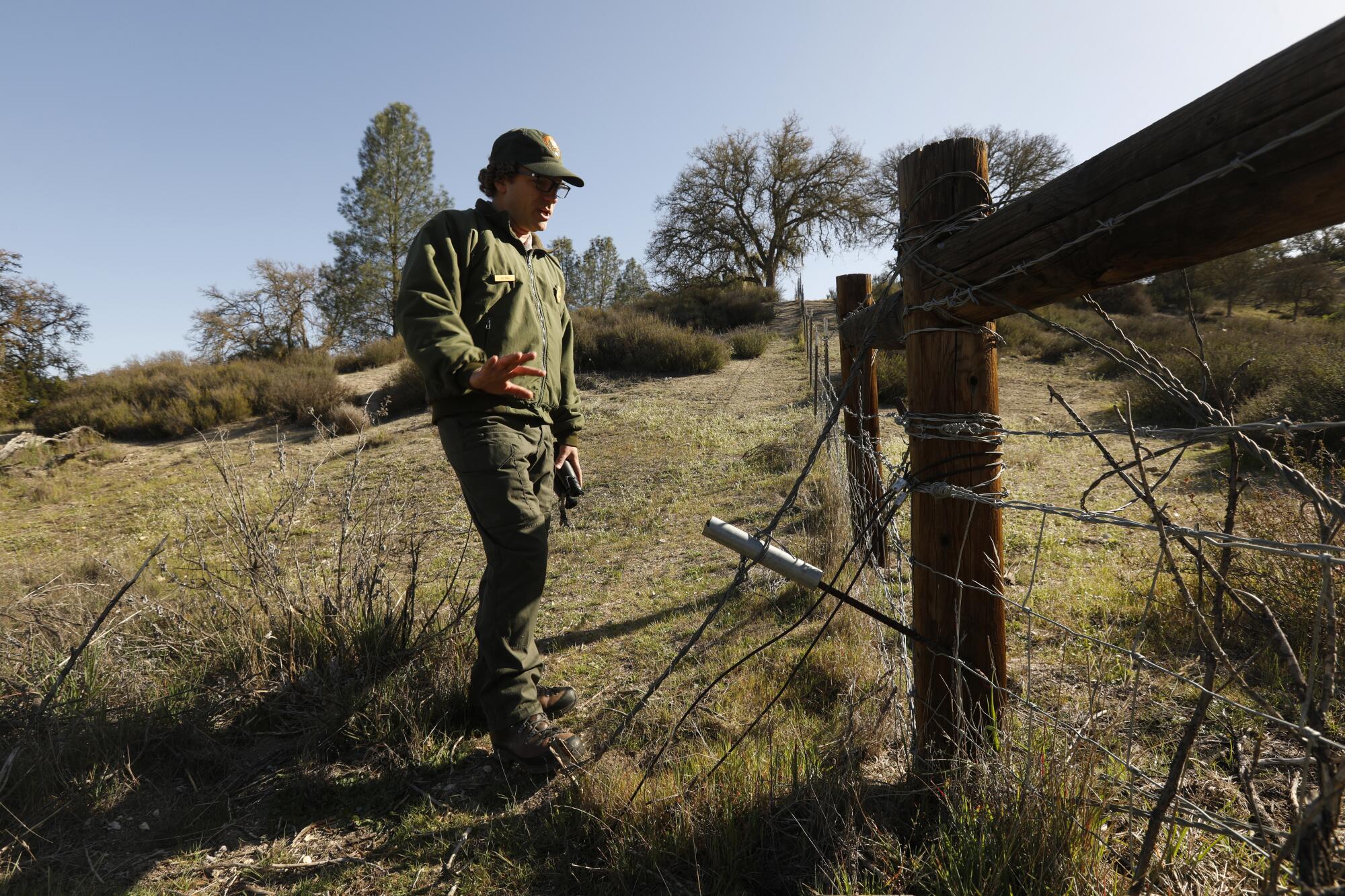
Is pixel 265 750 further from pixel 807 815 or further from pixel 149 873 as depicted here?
pixel 807 815

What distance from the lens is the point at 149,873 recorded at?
194 cm

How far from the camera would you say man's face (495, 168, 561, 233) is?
2475 mm

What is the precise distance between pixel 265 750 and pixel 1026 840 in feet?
8.37

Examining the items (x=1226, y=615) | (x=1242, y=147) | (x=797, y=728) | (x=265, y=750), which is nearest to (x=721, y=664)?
(x=797, y=728)

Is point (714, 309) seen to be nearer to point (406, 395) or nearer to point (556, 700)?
point (406, 395)

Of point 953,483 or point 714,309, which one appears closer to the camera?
point 953,483

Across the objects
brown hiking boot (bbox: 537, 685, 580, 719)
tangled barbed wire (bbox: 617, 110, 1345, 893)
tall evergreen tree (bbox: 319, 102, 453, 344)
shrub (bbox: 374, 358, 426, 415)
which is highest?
tall evergreen tree (bbox: 319, 102, 453, 344)

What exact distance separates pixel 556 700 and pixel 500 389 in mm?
1327

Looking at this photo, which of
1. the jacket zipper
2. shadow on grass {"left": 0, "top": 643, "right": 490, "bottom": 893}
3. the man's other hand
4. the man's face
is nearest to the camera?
shadow on grass {"left": 0, "top": 643, "right": 490, "bottom": 893}

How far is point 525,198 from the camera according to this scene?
250 cm

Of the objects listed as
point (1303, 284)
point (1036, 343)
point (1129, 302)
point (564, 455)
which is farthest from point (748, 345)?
point (564, 455)

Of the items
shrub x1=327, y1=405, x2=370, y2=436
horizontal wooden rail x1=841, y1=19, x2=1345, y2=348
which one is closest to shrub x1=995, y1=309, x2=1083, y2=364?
shrub x1=327, y1=405, x2=370, y2=436

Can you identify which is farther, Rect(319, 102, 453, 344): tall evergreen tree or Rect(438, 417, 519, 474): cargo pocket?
Rect(319, 102, 453, 344): tall evergreen tree

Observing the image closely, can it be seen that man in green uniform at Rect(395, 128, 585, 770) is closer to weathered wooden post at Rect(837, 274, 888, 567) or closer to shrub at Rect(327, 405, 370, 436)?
weathered wooden post at Rect(837, 274, 888, 567)
